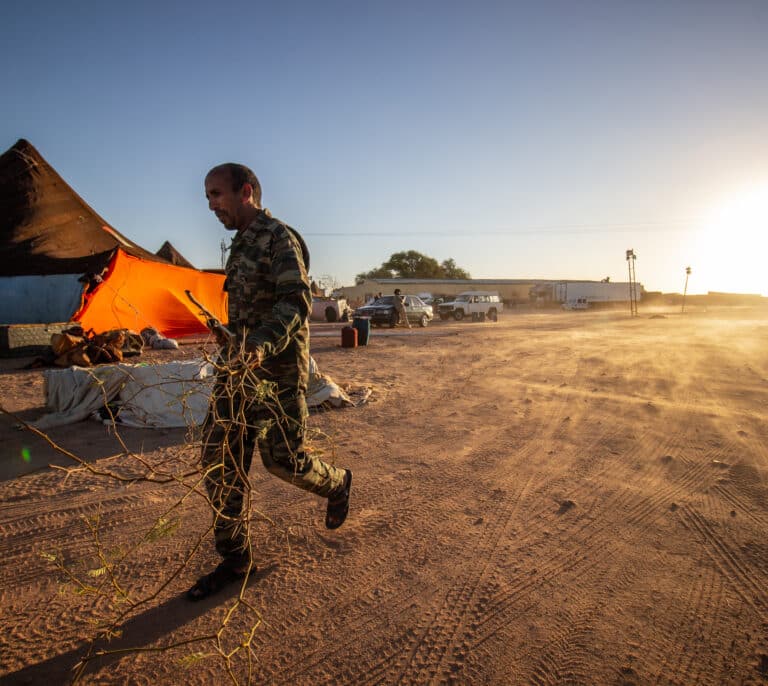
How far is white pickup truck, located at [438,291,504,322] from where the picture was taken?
2825 cm

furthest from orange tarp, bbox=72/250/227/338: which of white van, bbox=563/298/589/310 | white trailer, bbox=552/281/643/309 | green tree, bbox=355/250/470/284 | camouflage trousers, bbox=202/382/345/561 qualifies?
green tree, bbox=355/250/470/284

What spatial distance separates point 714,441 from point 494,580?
3.31 m

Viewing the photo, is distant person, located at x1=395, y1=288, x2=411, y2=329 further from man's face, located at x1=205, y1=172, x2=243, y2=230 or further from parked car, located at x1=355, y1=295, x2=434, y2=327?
man's face, located at x1=205, y1=172, x2=243, y2=230

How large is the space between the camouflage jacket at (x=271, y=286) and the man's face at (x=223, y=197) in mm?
106

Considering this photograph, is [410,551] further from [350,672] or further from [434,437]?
[434,437]

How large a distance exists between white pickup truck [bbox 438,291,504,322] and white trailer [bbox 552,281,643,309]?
2286 centimetres

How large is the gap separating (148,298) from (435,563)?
1174cm

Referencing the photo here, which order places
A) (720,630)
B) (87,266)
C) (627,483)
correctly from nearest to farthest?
(720,630) < (627,483) < (87,266)

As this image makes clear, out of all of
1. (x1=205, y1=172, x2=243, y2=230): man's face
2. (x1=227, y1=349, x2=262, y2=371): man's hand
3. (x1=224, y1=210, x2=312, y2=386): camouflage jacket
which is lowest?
(x1=227, y1=349, x2=262, y2=371): man's hand

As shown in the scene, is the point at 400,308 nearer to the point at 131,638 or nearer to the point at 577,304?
the point at 131,638

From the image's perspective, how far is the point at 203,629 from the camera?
1883mm

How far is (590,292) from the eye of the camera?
4853 cm

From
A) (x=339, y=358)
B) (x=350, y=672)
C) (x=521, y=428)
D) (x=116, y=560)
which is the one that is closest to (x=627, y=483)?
(x=521, y=428)

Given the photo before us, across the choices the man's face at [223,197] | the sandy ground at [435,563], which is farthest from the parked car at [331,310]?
the man's face at [223,197]
